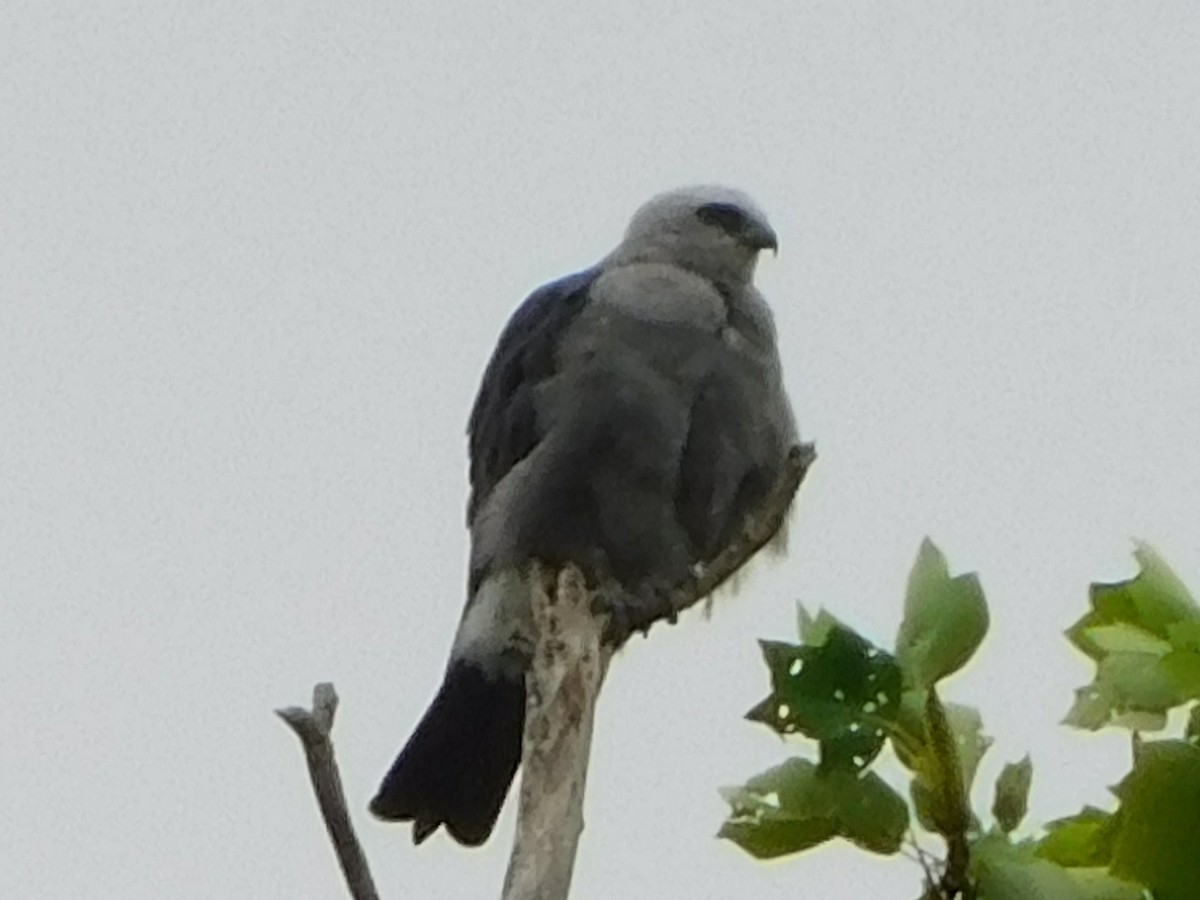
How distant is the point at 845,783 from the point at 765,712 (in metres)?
0.07

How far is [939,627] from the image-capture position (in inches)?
49.8

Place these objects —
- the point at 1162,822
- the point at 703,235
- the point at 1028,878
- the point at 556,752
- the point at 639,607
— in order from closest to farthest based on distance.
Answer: the point at 1162,822 < the point at 1028,878 < the point at 556,752 < the point at 639,607 < the point at 703,235

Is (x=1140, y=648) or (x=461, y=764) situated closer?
(x=1140, y=648)

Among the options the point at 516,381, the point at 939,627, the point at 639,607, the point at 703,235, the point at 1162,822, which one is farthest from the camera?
the point at 703,235

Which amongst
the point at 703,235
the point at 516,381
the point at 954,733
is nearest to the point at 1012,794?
the point at 954,733

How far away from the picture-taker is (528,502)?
4.06 meters

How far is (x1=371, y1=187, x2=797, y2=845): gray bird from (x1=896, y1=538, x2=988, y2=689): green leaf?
8.08ft

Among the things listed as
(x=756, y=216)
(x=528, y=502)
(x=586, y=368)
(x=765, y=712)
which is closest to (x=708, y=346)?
(x=586, y=368)

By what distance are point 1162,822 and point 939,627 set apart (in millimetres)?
246

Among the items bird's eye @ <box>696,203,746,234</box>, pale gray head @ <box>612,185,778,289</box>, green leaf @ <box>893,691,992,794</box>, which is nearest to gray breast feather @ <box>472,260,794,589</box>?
pale gray head @ <box>612,185,778,289</box>

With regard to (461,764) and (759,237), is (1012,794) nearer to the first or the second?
(461,764)

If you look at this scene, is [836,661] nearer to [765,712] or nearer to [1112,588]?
[765,712]

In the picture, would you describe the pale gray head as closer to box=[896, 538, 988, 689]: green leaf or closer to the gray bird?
the gray bird

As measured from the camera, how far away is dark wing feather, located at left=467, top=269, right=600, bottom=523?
427 centimetres
